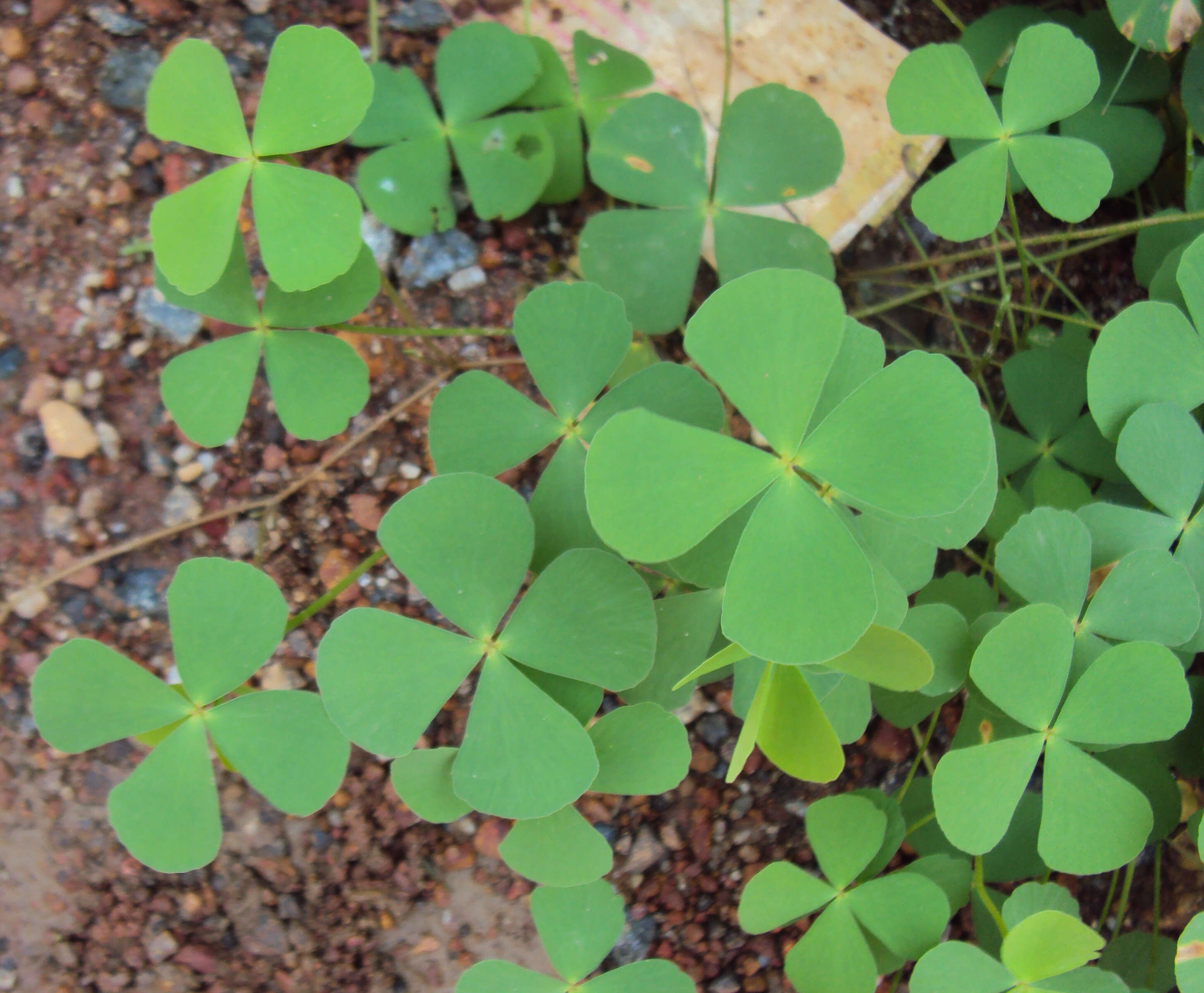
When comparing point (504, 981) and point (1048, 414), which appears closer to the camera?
point (504, 981)

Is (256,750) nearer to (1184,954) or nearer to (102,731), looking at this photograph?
(102,731)

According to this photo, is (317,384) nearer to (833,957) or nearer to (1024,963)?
(833,957)

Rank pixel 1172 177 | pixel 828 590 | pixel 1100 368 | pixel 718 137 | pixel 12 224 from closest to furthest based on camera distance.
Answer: pixel 828 590, pixel 1100 368, pixel 718 137, pixel 12 224, pixel 1172 177

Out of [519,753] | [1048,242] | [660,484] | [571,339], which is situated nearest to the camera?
[660,484]

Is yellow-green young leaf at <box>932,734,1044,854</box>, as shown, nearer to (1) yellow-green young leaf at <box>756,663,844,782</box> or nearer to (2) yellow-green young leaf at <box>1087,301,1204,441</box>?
(1) yellow-green young leaf at <box>756,663,844,782</box>

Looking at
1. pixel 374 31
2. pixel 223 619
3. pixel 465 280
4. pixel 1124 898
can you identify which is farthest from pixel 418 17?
pixel 1124 898

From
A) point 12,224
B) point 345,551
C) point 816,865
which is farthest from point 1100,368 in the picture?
point 12,224
